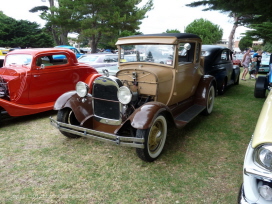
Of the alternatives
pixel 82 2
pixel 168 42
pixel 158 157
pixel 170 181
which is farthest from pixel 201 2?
pixel 82 2

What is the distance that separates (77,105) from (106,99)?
0.57 m

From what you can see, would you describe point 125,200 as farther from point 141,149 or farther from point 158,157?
point 158,157

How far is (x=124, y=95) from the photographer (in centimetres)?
330

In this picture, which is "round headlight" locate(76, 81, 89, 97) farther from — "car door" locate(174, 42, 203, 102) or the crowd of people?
the crowd of people

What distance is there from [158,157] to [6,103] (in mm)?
3457

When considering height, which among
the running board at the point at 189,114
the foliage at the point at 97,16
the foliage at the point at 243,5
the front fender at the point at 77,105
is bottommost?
the running board at the point at 189,114

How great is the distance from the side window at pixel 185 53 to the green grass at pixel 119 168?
56.0 inches

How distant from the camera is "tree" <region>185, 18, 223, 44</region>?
44.8 metres

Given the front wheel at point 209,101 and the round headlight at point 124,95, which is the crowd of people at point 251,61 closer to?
the front wheel at point 209,101

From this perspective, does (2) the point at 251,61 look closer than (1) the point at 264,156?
No

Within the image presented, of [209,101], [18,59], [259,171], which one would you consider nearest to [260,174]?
[259,171]

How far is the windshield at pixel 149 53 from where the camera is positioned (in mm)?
4016

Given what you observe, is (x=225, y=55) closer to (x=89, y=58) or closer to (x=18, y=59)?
(x=89, y=58)

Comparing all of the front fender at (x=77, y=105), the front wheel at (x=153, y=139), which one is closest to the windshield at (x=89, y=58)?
the front fender at (x=77, y=105)
